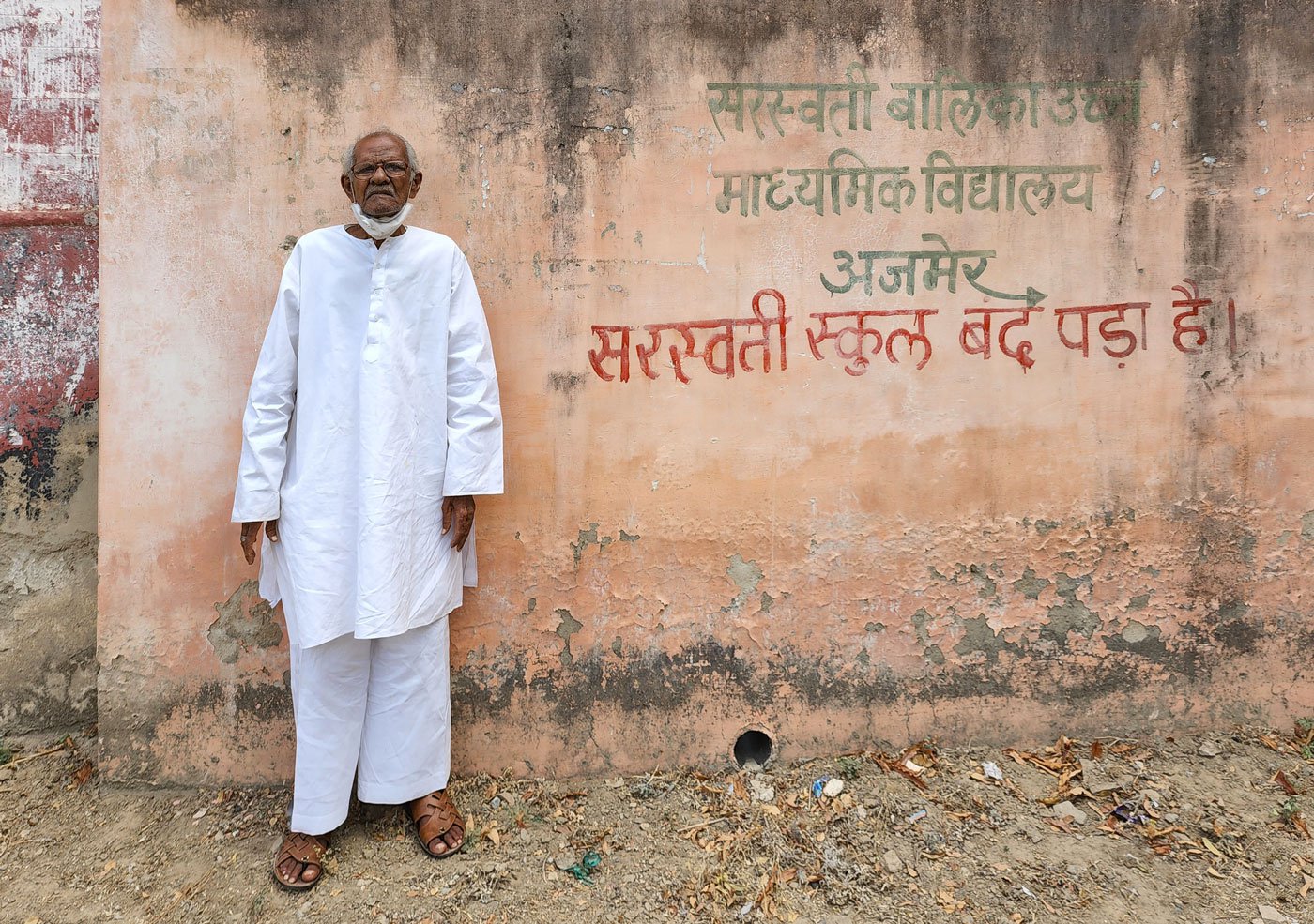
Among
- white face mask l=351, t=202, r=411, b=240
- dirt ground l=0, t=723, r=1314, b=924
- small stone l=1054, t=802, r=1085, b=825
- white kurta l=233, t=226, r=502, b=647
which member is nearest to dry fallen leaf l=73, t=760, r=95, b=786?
dirt ground l=0, t=723, r=1314, b=924

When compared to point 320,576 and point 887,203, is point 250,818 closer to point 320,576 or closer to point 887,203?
point 320,576

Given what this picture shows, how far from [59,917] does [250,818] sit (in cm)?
49

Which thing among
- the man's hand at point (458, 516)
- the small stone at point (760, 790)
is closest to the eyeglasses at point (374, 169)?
the man's hand at point (458, 516)

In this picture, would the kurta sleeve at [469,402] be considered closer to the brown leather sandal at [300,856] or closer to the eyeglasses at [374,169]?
the eyeglasses at [374,169]

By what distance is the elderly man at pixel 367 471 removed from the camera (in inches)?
85.8

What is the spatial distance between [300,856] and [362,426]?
1199 mm

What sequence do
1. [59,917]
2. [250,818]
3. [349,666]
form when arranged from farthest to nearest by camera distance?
[250,818]
[349,666]
[59,917]

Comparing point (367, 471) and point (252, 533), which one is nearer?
point (367, 471)

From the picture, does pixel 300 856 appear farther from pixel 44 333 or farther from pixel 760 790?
pixel 44 333

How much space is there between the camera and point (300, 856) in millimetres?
2260

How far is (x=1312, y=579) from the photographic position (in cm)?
277

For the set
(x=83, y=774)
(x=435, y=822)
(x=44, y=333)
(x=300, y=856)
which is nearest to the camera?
(x=300, y=856)

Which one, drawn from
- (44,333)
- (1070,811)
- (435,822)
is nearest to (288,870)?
(435,822)

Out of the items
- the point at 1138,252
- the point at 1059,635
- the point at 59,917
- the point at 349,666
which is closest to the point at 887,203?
the point at 1138,252
